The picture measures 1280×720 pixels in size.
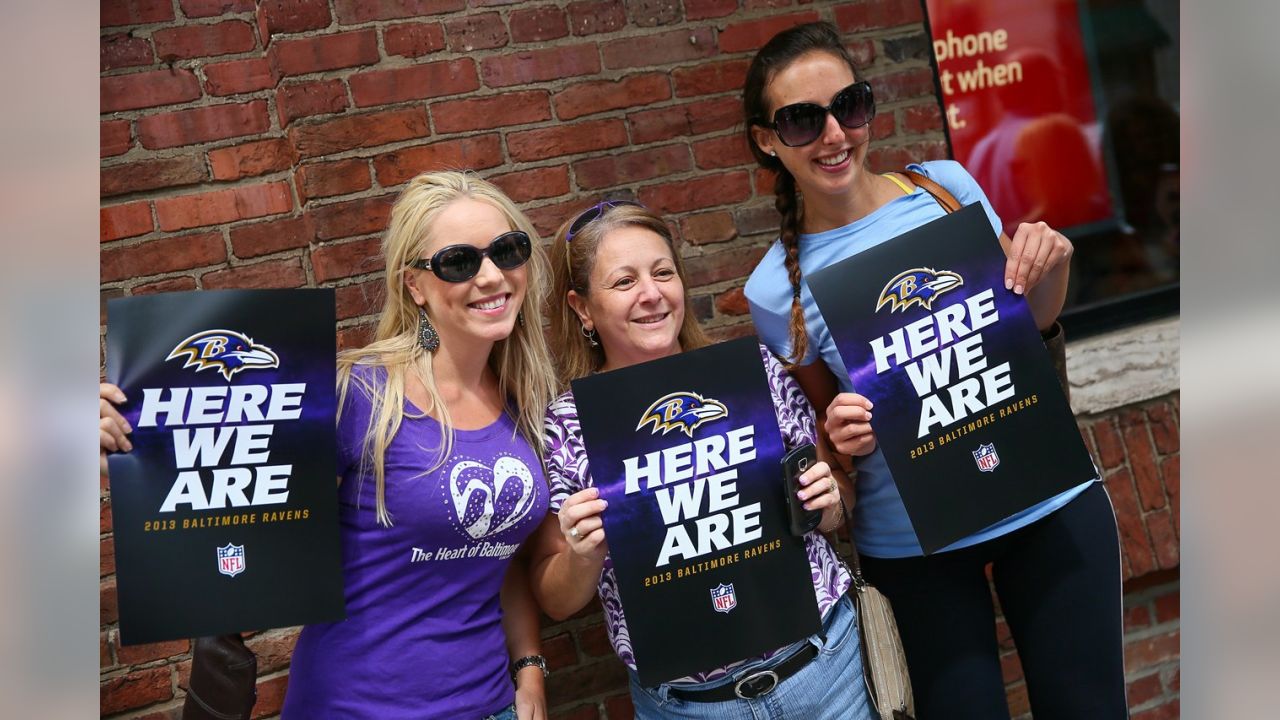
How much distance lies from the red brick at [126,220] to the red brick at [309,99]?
0.40 m

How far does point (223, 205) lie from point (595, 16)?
1.14 metres

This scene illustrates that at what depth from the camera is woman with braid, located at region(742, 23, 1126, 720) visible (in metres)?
2.18

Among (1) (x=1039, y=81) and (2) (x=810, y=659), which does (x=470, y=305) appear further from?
(1) (x=1039, y=81)

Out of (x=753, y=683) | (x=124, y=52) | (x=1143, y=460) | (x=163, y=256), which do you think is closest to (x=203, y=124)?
(x=124, y=52)

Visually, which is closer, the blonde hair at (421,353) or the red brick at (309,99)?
the blonde hair at (421,353)

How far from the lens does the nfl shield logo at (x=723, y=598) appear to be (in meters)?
1.97

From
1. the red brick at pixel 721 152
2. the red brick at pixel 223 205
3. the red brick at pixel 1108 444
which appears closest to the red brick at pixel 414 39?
the red brick at pixel 223 205

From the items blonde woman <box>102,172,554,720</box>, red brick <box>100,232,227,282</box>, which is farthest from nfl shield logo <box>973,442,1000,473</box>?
red brick <box>100,232,227,282</box>

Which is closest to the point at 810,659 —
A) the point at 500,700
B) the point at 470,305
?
the point at 500,700

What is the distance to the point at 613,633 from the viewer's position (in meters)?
2.16

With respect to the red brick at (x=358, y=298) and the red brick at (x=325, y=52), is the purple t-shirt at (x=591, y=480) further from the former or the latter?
the red brick at (x=325, y=52)

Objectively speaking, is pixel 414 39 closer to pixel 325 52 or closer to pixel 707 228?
pixel 325 52

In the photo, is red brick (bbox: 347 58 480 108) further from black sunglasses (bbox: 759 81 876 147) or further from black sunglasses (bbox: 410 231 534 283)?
black sunglasses (bbox: 759 81 876 147)

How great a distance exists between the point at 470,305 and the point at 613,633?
760 millimetres
